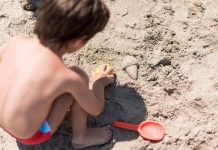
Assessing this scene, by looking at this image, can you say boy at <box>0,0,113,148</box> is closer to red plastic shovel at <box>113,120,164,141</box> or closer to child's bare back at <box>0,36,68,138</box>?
child's bare back at <box>0,36,68,138</box>

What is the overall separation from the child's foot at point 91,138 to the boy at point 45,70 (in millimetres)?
185

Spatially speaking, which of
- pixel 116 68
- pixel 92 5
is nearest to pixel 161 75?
pixel 116 68

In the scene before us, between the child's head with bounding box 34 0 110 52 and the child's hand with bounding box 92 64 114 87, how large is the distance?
44 centimetres

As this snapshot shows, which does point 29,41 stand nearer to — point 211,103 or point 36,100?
point 36,100

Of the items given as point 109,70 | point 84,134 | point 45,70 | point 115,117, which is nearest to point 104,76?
point 109,70

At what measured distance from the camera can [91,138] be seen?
1918mm

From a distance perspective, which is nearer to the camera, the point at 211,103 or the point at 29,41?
the point at 29,41

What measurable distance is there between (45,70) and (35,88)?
77mm

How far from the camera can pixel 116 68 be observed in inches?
85.9

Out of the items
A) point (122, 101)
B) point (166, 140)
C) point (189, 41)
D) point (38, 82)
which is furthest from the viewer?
point (189, 41)

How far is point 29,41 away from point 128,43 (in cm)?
73

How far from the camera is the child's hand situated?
6.72 feet

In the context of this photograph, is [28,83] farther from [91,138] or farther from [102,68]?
[102,68]

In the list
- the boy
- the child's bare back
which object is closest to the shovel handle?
the boy
